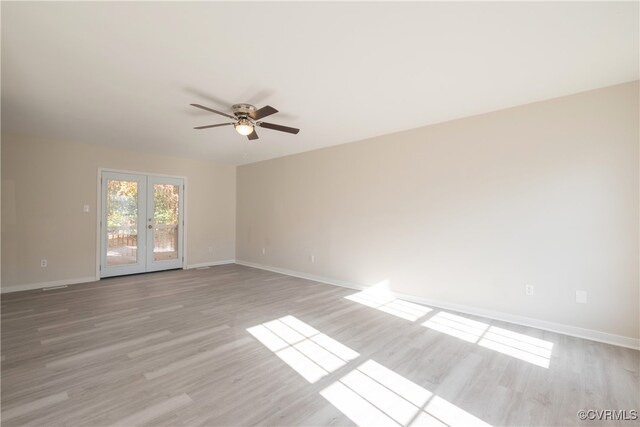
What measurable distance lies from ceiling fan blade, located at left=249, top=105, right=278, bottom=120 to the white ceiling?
166mm

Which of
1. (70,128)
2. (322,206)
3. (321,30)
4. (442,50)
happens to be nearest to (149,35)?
(321,30)

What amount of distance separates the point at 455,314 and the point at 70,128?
620 centimetres

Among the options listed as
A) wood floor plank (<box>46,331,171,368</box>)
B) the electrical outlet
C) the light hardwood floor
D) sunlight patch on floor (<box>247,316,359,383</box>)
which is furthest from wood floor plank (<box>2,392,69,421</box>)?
the electrical outlet

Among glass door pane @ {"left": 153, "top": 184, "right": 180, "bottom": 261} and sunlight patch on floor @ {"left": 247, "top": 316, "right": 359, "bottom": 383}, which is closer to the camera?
sunlight patch on floor @ {"left": 247, "top": 316, "right": 359, "bottom": 383}

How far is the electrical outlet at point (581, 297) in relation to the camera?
2979 mm

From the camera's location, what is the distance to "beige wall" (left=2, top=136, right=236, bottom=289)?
15.0 feet

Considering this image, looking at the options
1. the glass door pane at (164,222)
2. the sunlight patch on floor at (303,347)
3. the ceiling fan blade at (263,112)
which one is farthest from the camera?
the glass door pane at (164,222)

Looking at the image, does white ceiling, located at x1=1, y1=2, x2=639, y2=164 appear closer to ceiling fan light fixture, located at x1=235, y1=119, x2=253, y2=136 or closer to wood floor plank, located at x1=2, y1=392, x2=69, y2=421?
ceiling fan light fixture, located at x1=235, y1=119, x2=253, y2=136

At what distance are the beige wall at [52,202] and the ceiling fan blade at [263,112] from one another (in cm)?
392

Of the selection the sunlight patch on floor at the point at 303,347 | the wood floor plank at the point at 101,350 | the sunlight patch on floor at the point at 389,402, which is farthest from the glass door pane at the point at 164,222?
the sunlight patch on floor at the point at 389,402

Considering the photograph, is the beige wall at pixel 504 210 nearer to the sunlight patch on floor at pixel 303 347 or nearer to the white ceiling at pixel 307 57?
the white ceiling at pixel 307 57

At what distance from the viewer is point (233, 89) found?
298cm

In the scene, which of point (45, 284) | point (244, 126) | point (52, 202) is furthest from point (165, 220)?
point (244, 126)

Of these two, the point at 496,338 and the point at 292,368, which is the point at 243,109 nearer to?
the point at 292,368
